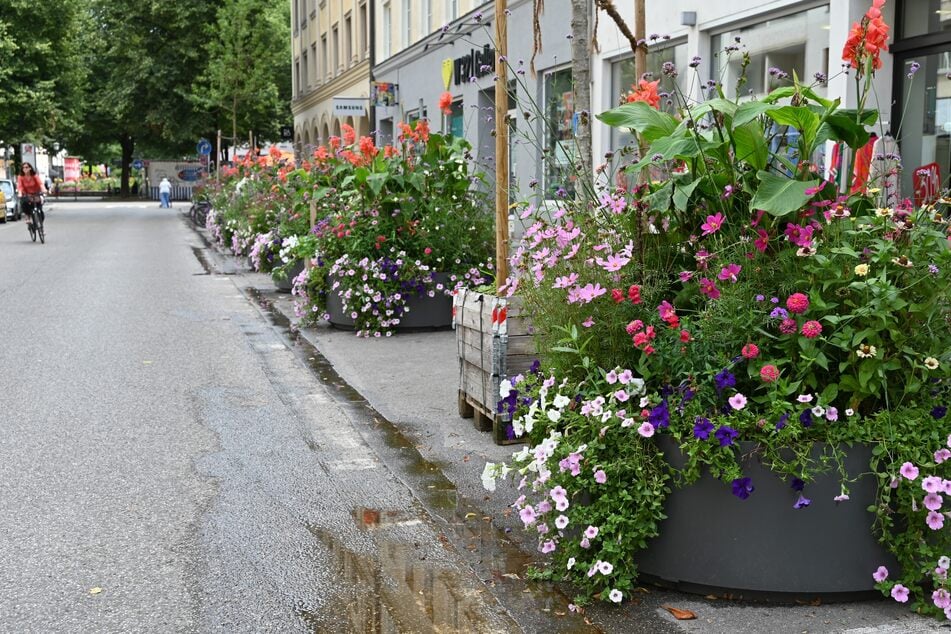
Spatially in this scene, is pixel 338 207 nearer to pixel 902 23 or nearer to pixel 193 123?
pixel 902 23

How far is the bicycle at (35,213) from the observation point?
1036 inches

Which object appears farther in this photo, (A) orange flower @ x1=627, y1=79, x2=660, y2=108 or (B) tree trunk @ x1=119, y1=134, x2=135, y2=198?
(B) tree trunk @ x1=119, y1=134, x2=135, y2=198

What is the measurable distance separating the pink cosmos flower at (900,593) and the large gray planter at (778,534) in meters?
0.11

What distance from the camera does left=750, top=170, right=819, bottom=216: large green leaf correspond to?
380cm

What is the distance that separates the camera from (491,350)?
242 inches

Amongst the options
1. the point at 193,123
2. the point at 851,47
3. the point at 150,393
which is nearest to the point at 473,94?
the point at 150,393

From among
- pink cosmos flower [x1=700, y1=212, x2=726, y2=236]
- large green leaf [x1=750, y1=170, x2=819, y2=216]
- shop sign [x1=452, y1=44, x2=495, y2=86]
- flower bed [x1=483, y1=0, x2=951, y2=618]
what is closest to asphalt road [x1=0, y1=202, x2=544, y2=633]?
flower bed [x1=483, y1=0, x2=951, y2=618]

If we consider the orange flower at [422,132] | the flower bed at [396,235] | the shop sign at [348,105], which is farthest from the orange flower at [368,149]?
the shop sign at [348,105]

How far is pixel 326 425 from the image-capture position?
6.94 metres

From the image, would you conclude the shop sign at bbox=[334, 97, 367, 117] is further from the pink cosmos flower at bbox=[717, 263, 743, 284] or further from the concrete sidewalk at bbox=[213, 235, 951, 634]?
the pink cosmos flower at bbox=[717, 263, 743, 284]

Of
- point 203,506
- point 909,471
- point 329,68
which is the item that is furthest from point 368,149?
point 329,68

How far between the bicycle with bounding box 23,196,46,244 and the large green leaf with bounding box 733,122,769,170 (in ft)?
81.6

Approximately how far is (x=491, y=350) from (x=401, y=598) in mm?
2319

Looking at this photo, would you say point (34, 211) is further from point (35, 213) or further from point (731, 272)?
point (731, 272)
